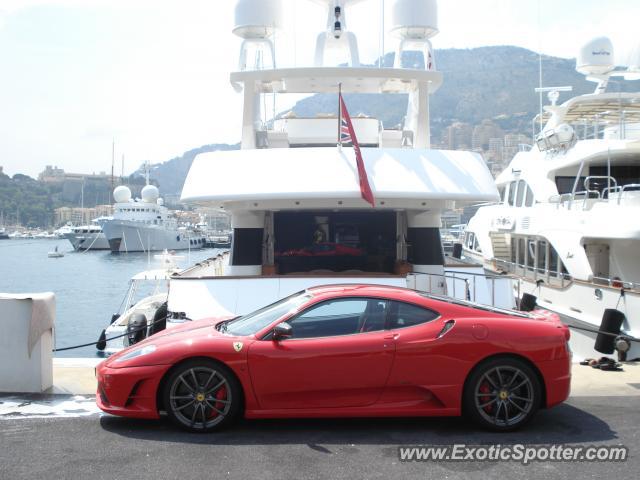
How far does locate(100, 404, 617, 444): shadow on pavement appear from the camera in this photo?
207 inches

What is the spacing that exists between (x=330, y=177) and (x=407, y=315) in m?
4.91

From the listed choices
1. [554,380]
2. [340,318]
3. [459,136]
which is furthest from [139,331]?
[459,136]

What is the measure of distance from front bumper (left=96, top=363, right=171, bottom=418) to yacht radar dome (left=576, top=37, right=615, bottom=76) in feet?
80.4

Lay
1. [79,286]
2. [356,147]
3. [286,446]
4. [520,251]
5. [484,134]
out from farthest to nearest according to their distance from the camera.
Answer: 1. [484,134]
2. [79,286]
3. [520,251]
4. [356,147]
5. [286,446]

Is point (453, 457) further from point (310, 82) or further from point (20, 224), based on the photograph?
point (20, 224)

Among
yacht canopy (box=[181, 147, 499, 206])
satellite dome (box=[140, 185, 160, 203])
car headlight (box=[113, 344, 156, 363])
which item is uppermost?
satellite dome (box=[140, 185, 160, 203])

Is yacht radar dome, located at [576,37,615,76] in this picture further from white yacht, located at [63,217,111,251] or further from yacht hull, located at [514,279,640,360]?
white yacht, located at [63,217,111,251]

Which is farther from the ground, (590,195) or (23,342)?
(590,195)

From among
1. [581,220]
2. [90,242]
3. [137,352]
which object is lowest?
[90,242]

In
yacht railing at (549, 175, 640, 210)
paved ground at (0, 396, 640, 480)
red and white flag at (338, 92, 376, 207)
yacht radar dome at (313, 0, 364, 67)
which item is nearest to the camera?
paved ground at (0, 396, 640, 480)

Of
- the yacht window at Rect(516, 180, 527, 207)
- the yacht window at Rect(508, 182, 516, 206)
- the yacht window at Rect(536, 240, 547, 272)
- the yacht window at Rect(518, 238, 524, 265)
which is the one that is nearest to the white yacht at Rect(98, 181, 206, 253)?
the yacht window at Rect(508, 182, 516, 206)

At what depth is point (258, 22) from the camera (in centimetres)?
1458

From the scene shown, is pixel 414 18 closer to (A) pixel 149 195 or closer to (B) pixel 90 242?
(A) pixel 149 195

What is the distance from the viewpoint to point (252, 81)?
41.6 ft
